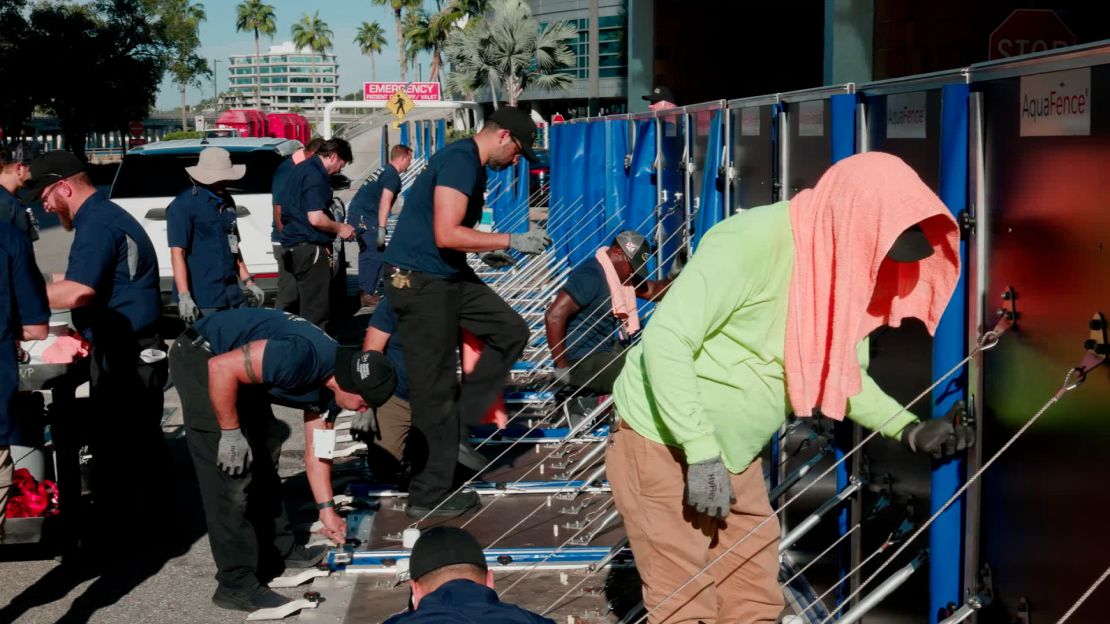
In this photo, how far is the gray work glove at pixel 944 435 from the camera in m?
3.57

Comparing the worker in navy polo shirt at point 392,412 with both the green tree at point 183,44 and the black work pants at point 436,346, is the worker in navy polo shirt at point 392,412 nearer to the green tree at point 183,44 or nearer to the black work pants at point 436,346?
the black work pants at point 436,346

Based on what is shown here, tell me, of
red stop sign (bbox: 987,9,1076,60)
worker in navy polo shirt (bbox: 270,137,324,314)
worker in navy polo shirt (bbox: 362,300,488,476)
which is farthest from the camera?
worker in navy polo shirt (bbox: 270,137,324,314)

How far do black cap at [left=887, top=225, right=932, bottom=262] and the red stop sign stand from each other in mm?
4689

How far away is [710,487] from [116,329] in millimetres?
4076

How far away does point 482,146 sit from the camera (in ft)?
22.5

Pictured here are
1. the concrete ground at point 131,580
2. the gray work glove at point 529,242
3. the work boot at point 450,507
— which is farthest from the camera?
the gray work glove at point 529,242

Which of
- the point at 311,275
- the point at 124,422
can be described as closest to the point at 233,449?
the point at 124,422

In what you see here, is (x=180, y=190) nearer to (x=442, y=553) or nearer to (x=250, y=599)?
(x=250, y=599)

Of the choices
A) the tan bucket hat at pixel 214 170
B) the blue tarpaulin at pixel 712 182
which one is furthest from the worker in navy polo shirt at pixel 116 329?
the blue tarpaulin at pixel 712 182

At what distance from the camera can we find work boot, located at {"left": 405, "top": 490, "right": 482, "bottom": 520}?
688 centimetres

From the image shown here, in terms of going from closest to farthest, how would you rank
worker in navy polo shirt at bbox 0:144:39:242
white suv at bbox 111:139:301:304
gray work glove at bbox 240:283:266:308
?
gray work glove at bbox 240:283:266:308, worker in navy polo shirt at bbox 0:144:39:242, white suv at bbox 111:139:301:304

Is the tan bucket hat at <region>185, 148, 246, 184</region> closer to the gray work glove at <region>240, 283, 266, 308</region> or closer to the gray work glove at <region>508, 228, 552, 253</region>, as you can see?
the gray work glove at <region>240, 283, 266, 308</region>

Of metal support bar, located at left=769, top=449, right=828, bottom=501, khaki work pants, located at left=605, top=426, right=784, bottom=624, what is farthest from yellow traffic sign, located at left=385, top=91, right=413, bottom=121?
khaki work pants, located at left=605, top=426, right=784, bottom=624

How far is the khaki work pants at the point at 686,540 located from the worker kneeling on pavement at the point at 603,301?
3301 mm
